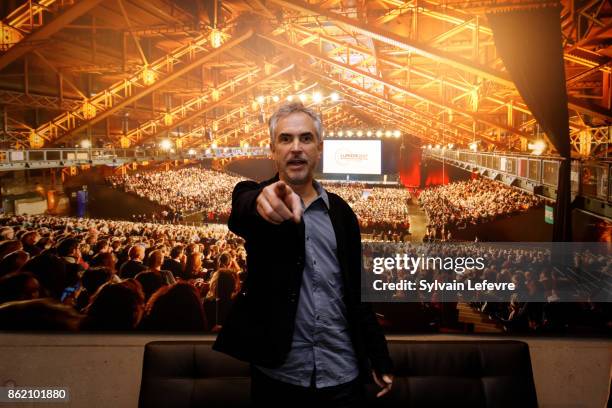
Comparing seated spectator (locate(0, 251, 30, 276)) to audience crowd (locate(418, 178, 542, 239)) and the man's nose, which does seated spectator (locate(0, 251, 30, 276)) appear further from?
audience crowd (locate(418, 178, 542, 239))

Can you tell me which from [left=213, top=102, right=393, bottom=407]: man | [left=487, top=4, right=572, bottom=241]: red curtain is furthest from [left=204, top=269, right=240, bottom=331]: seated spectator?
[left=487, top=4, right=572, bottom=241]: red curtain

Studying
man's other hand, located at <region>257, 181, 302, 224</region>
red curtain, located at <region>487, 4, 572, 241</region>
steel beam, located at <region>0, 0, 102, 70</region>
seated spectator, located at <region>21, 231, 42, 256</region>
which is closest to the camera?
man's other hand, located at <region>257, 181, 302, 224</region>

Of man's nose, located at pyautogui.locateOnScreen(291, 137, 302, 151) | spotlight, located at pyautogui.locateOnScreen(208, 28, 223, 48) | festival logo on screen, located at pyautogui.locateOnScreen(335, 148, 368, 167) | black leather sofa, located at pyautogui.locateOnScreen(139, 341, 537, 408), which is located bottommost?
black leather sofa, located at pyautogui.locateOnScreen(139, 341, 537, 408)

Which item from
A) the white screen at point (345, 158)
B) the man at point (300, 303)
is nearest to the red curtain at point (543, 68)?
the white screen at point (345, 158)

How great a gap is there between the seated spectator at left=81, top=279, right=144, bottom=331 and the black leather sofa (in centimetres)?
46

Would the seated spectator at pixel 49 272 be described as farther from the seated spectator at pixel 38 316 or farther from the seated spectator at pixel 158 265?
the seated spectator at pixel 158 265

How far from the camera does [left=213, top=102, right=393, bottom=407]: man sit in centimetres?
109

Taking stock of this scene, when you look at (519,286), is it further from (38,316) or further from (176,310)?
(38,316)

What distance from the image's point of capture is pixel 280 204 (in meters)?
0.85

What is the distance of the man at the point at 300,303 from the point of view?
1092mm

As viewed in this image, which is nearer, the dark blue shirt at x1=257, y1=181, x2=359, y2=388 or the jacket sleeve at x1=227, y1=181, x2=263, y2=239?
the jacket sleeve at x1=227, y1=181, x2=263, y2=239

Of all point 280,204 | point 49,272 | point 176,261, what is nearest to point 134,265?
point 176,261

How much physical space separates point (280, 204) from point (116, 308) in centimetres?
225

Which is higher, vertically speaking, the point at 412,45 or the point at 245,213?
the point at 412,45
